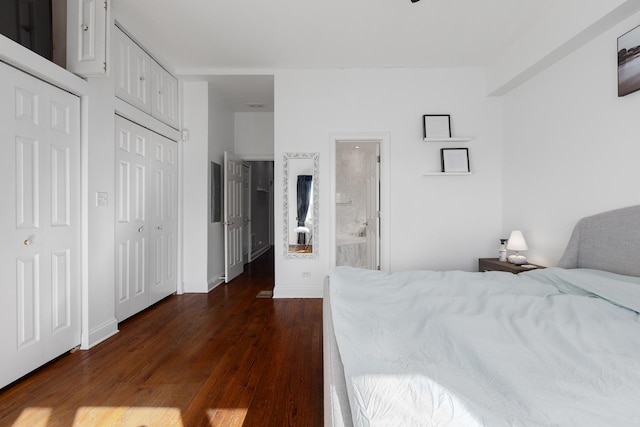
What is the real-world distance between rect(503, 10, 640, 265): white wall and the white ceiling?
0.55 metres

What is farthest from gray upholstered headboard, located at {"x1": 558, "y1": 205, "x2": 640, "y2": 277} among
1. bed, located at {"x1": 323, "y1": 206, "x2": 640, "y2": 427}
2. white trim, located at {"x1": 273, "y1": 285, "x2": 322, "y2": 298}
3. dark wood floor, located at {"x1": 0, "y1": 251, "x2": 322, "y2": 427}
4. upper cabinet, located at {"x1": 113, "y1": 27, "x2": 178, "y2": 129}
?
upper cabinet, located at {"x1": 113, "y1": 27, "x2": 178, "y2": 129}

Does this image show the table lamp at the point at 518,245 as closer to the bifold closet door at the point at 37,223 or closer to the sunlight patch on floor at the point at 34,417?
the sunlight patch on floor at the point at 34,417

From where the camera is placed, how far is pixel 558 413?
2.43ft

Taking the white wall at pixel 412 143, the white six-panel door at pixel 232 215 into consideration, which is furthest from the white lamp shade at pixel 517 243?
the white six-panel door at pixel 232 215

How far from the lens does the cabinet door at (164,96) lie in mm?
3553

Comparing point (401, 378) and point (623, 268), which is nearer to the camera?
point (401, 378)

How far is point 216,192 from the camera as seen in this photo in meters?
4.56

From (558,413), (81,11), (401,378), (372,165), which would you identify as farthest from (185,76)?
(558,413)

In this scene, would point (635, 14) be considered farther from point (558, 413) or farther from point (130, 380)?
point (130, 380)

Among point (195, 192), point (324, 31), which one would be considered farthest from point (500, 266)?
point (195, 192)

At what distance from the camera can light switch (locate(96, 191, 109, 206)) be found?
2.64 meters

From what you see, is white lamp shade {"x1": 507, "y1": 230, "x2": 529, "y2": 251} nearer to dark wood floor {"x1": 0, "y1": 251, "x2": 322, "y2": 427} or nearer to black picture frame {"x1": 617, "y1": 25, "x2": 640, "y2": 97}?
black picture frame {"x1": 617, "y1": 25, "x2": 640, "y2": 97}

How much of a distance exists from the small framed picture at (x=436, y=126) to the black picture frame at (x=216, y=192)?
113 inches

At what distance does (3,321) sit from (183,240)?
91.1 inches
